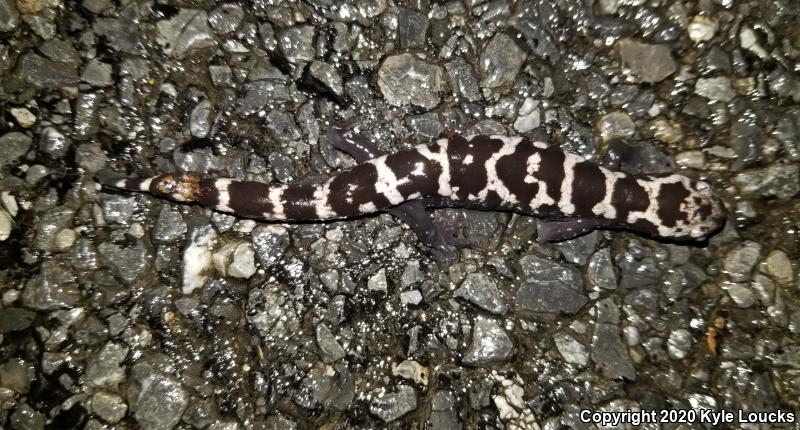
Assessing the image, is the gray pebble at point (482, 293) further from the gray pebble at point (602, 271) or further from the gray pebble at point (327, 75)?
the gray pebble at point (327, 75)

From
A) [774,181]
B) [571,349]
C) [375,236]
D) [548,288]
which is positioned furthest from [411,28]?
[774,181]

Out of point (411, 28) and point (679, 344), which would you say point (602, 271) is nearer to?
point (679, 344)

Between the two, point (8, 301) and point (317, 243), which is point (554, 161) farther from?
point (8, 301)

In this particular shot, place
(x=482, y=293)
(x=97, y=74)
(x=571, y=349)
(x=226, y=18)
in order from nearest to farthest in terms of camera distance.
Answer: (x=571, y=349) < (x=482, y=293) < (x=97, y=74) < (x=226, y=18)

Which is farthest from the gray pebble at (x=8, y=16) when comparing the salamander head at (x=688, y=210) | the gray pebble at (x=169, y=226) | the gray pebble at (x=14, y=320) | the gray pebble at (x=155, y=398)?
the salamander head at (x=688, y=210)

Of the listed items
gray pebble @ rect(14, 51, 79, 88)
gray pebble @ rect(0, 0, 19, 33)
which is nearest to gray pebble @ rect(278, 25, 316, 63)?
gray pebble @ rect(14, 51, 79, 88)

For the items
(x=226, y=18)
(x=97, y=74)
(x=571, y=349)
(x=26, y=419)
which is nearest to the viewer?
(x=26, y=419)

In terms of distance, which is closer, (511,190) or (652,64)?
(511,190)

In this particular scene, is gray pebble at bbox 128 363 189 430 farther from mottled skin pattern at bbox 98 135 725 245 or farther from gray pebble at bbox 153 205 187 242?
mottled skin pattern at bbox 98 135 725 245
